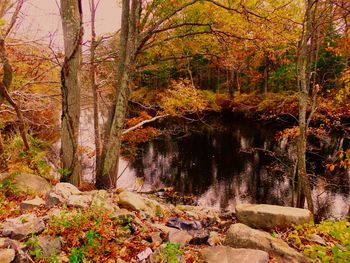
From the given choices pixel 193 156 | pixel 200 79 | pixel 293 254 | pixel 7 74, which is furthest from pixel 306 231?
pixel 200 79

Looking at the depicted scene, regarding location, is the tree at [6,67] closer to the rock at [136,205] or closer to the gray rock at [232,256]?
the rock at [136,205]

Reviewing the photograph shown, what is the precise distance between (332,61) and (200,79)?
19922mm

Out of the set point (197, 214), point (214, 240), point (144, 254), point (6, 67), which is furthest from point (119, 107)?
point (144, 254)

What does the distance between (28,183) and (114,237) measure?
3532 mm

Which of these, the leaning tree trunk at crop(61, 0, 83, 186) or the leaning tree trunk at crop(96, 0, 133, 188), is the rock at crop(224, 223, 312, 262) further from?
the leaning tree trunk at crop(96, 0, 133, 188)

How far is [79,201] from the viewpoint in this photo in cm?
553

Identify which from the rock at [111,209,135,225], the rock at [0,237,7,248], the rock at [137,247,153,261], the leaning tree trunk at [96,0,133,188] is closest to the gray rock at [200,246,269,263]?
the rock at [137,247,153,261]

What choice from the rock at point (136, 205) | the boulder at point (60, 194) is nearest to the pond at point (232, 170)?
the rock at point (136, 205)

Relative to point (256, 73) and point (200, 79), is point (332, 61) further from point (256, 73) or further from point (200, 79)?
point (200, 79)

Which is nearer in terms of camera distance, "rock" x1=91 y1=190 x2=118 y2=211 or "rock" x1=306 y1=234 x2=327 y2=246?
"rock" x1=91 y1=190 x2=118 y2=211

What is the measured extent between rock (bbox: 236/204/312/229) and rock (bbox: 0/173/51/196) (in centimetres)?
469

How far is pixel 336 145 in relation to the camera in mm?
20656

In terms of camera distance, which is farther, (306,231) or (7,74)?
(7,74)

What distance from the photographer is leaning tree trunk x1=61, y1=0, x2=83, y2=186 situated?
6.65 meters
